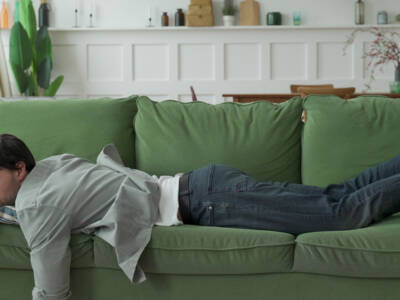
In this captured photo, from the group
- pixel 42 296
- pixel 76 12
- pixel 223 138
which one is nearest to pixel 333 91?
pixel 223 138

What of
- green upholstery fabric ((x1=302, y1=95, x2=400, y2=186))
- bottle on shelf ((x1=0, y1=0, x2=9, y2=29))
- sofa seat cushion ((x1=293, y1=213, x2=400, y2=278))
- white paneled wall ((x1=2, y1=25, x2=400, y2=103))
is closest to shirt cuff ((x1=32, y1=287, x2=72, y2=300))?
sofa seat cushion ((x1=293, y1=213, x2=400, y2=278))

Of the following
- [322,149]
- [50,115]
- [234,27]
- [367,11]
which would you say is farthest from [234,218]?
Answer: [367,11]

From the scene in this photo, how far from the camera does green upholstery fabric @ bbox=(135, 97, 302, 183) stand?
2.24m

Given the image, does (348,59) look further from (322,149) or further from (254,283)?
(254,283)

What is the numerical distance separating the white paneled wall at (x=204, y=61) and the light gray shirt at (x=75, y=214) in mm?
4060

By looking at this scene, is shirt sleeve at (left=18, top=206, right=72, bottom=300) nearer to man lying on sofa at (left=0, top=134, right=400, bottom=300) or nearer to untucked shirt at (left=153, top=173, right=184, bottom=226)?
man lying on sofa at (left=0, top=134, right=400, bottom=300)

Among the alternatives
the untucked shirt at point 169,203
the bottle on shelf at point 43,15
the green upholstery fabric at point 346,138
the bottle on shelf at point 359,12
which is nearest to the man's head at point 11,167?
the untucked shirt at point 169,203

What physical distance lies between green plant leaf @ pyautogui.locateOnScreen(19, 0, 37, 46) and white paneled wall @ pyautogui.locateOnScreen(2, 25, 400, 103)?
0.44 m

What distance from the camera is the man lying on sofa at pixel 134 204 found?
1.62m

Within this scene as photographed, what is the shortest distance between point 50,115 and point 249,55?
3.72 m

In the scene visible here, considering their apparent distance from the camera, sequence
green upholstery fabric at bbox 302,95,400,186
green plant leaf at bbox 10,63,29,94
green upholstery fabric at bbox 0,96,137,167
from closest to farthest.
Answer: green upholstery fabric at bbox 302,95,400,186 → green upholstery fabric at bbox 0,96,137,167 → green plant leaf at bbox 10,63,29,94

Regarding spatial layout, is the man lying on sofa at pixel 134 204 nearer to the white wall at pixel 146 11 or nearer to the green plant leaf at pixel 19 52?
the green plant leaf at pixel 19 52

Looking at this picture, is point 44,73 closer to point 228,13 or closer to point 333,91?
point 228,13

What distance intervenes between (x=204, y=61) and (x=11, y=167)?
4.25m
